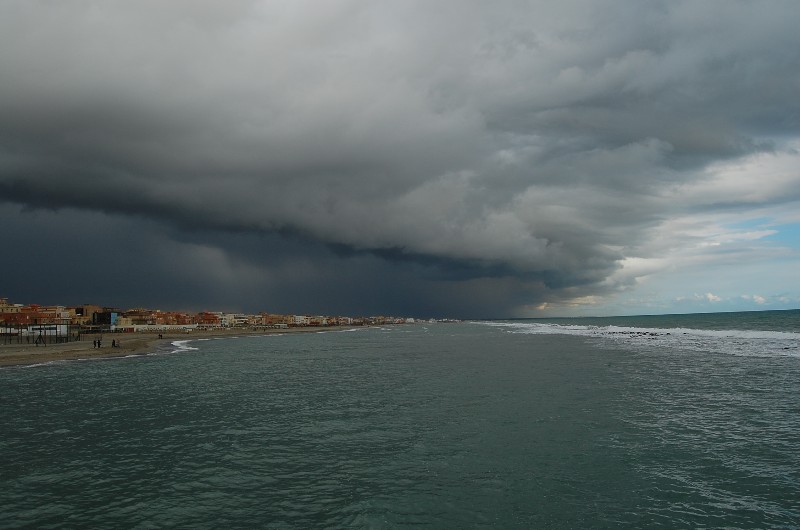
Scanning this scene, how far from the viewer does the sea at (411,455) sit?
1370cm

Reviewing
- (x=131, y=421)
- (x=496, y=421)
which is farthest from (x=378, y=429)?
(x=131, y=421)

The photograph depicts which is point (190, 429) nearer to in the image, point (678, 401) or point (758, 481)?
point (758, 481)

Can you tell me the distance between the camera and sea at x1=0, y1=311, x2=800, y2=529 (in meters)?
13.7

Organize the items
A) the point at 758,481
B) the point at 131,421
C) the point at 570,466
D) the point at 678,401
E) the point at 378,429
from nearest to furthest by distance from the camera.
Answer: the point at 758,481 → the point at 570,466 → the point at 378,429 → the point at 131,421 → the point at 678,401

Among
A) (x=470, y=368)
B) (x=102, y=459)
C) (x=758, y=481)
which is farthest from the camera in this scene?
(x=470, y=368)

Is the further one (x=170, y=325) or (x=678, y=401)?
(x=170, y=325)

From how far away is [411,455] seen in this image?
61.8 feet

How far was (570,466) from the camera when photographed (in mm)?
17125

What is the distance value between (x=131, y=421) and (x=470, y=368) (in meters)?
30.5

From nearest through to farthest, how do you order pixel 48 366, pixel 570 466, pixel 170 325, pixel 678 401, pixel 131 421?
1. pixel 570 466
2. pixel 131 421
3. pixel 678 401
4. pixel 48 366
5. pixel 170 325

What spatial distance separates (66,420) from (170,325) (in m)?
187

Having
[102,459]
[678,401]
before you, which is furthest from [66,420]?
[678,401]

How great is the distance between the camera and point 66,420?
26.3 metres

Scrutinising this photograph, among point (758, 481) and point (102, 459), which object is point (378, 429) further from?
point (758, 481)
